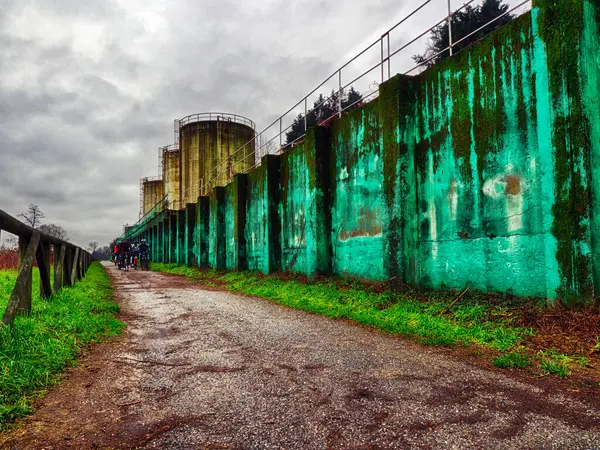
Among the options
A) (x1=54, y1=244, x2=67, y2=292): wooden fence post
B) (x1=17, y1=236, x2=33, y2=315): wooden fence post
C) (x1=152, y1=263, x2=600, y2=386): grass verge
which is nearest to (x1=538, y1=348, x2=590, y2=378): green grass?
(x1=152, y1=263, x2=600, y2=386): grass verge

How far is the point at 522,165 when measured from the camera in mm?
5516

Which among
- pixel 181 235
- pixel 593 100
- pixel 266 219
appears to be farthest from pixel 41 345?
pixel 181 235

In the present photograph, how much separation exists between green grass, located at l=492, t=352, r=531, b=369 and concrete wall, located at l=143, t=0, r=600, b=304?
1.53 meters

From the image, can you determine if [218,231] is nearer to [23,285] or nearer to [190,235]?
[190,235]

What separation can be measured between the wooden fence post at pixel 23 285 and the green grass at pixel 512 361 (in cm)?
486

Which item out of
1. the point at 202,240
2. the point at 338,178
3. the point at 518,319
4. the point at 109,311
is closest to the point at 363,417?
the point at 518,319

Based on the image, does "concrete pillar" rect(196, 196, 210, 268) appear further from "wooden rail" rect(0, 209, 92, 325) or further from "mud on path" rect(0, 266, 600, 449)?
"mud on path" rect(0, 266, 600, 449)

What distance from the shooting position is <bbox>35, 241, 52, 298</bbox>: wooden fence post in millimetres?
5691

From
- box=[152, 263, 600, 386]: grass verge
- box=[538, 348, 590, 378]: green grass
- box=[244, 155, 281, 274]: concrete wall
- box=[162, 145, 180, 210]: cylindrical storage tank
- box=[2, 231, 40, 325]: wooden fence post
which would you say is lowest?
box=[538, 348, 590, 378]: green grass

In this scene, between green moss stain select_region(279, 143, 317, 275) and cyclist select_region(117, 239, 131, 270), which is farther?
cyclist select_region(117, 239, 131, 270)

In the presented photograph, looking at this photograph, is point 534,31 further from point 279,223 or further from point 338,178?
point 279,223

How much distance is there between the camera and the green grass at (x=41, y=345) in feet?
9.23

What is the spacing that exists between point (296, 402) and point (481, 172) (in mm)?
4786

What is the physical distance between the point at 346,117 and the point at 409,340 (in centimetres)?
623
